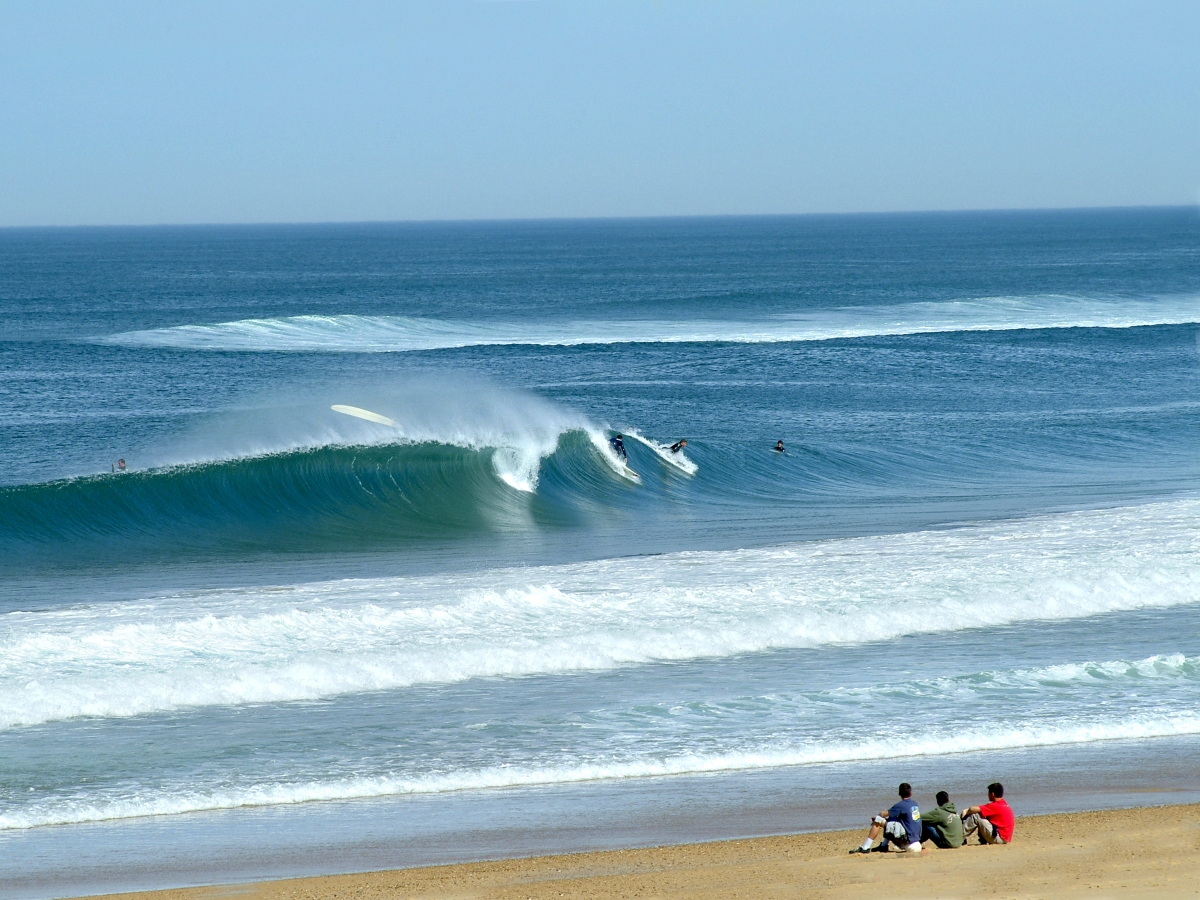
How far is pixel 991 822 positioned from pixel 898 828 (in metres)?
0.73

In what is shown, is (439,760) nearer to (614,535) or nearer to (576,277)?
(614,535)

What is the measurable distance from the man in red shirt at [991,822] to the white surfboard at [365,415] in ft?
70.4

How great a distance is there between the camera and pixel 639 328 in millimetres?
61469

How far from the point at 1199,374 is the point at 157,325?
46719 millimetres

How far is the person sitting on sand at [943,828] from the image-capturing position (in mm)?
9555

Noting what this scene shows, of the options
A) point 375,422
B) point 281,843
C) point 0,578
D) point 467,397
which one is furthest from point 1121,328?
point 281,843

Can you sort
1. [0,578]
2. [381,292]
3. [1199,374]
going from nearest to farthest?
[0,578]
[1199,374]
[381,292]

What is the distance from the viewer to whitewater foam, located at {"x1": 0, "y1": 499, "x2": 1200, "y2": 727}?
13664 millimetres

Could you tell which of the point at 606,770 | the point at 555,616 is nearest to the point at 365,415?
the point at 555,616

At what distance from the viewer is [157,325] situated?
6425 cm

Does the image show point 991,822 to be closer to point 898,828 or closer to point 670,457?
point 898,828

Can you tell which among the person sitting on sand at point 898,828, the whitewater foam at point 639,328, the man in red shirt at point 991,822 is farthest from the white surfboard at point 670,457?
the whitewater foam at point 639,328

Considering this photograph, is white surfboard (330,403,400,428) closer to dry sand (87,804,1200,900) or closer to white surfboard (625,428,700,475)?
white surfboard (625,428,700,475)

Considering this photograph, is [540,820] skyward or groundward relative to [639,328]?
groundward
